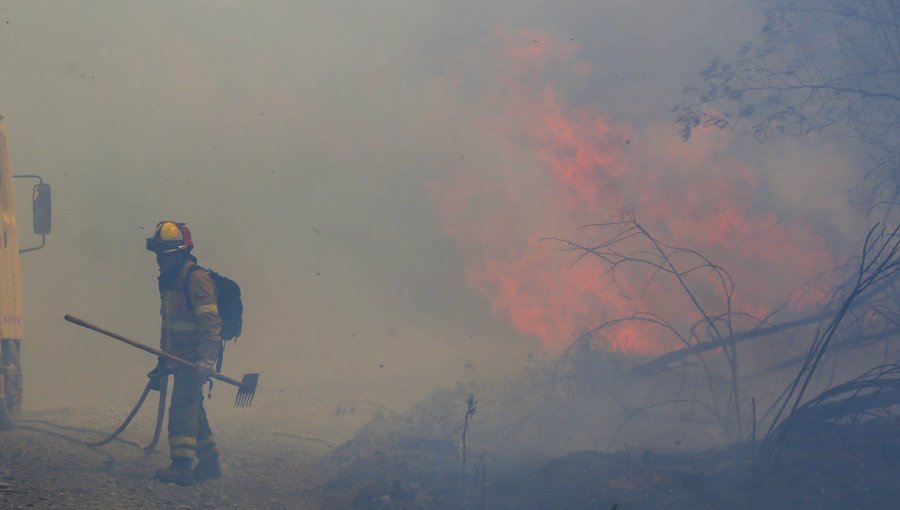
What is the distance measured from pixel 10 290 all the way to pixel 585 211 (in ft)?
30.0

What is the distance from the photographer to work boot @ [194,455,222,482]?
5738 mm

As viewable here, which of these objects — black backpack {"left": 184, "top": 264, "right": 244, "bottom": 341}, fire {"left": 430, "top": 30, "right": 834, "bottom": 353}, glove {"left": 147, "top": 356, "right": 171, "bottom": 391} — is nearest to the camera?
glove {"left": 147, "top": 356, "right": 171, "bottom": 391}

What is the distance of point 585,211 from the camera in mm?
12562

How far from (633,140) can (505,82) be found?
3.72 metres

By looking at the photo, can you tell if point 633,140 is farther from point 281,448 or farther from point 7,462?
point 7,462

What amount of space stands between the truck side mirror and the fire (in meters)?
6.84

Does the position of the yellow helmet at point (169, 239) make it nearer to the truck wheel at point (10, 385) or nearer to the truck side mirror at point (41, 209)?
the truck wheel at point (10, 385)

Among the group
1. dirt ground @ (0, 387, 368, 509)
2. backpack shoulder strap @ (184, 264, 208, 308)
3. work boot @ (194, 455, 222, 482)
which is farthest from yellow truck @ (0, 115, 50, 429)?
backpack shoulder strap @ (184, 264, 208, 308)

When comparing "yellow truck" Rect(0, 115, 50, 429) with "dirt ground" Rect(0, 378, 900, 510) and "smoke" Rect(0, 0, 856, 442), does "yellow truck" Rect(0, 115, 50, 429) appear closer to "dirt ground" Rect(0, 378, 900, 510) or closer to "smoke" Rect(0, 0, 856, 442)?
"dirt ground" Rect(0, 378, 900, 510)

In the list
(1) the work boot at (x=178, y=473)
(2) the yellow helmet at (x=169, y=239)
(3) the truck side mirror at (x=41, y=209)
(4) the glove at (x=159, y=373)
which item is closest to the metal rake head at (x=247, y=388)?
(4) the glove at (x=159, y=373)

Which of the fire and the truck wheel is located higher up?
the fire

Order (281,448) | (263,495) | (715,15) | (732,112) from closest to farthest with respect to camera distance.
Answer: (263,495) → (281,448) → (732,112) → (715,15)

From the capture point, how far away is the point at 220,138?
17719mm

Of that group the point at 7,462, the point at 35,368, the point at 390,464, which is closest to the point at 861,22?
the point at 390,464
